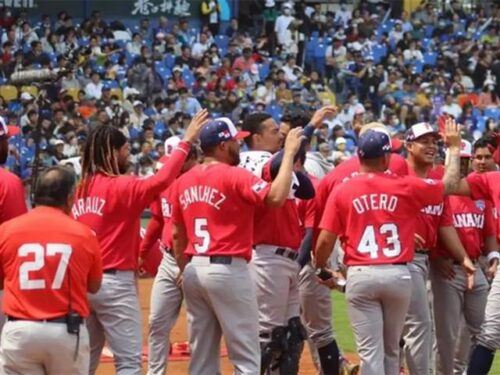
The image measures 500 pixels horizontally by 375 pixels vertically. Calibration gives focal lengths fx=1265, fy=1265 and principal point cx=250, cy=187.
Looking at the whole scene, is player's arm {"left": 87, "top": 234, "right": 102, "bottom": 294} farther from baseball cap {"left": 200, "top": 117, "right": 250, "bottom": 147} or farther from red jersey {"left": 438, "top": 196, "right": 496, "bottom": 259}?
red jersey {"left": 438, "top": 196, "right": 496, "bottom": 259}

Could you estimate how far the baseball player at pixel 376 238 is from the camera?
8125mm

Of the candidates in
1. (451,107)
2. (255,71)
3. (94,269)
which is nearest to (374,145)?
(94,269)

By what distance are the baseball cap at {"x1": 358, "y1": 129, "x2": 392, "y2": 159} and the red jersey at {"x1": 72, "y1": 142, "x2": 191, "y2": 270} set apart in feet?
3.80

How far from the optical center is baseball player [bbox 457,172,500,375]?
29.0 ft

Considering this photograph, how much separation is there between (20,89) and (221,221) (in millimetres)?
16964

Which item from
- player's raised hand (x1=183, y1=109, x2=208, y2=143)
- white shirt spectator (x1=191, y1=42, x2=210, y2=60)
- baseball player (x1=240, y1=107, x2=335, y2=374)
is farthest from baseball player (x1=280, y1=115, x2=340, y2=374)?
white shirt spectator (x1=191, y1=42, x2=210, y2=60)

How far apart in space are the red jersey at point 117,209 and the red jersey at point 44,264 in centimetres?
119

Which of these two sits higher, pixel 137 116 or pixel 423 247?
pixel 423 247

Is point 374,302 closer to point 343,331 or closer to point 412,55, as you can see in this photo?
point 343,331

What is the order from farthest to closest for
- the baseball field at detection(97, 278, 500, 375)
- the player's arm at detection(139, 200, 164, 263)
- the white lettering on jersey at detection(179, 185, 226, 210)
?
the baseball field at detection(97, 278, 500, 375) → the player's arm at detection(139, 200, 164, 263) → the white lettering on jersey at detection(179, 185, 226, 210)

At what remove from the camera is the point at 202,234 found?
8.00m

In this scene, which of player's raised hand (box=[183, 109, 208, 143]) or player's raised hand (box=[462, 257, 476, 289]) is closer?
player's raised hand (box=[183, 109, 208, 143])

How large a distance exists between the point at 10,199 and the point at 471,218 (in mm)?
3630

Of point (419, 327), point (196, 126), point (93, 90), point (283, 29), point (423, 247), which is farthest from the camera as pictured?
point (283, 29)
